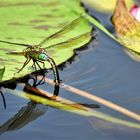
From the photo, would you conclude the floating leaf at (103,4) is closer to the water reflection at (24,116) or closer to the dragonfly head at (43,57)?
the dragonfly head at (43,57)

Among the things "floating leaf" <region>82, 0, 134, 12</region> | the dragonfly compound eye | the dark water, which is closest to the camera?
the dark water

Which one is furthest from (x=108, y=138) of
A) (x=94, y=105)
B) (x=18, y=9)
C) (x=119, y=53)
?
(x=18, y=9)

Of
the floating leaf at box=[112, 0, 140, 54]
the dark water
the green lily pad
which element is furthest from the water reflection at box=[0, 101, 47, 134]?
the floating leaf at box=[112, 0, 140, 54]

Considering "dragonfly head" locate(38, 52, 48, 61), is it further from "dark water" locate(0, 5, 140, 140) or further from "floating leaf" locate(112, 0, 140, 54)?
"floating leaf" locate(112, 0, 140, 54)

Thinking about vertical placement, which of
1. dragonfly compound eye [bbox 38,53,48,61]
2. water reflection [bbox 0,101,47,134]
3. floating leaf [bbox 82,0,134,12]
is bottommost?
water reflection [bbox 0,101,47,134]

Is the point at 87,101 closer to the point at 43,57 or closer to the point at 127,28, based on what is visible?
the point at 43,57

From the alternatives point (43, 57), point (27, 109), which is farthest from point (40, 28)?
point (27, 109)
